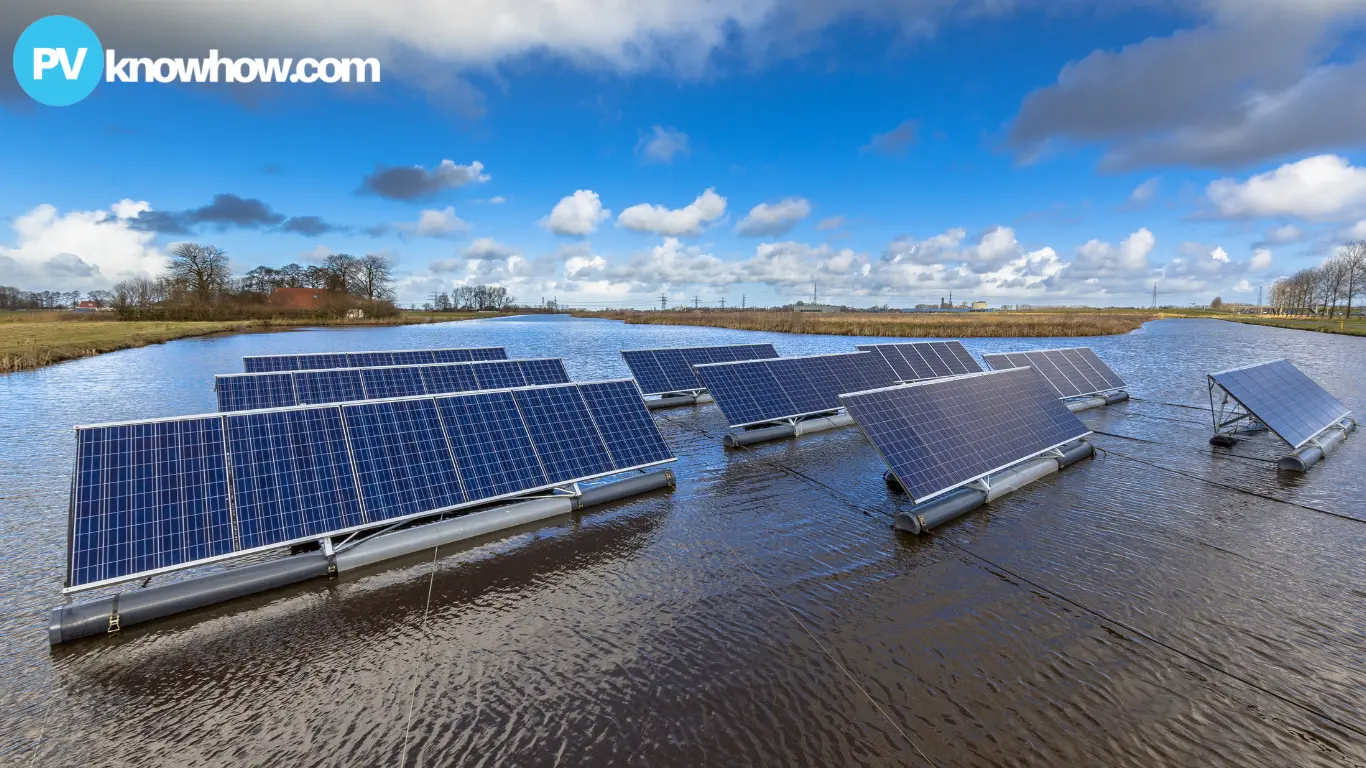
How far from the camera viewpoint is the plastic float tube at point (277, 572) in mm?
7242

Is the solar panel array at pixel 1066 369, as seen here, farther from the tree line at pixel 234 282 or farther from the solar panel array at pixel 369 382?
the tree line at pixel 234 282

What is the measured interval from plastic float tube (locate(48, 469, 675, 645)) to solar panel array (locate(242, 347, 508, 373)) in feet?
40.8

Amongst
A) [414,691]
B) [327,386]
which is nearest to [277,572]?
[414,691]

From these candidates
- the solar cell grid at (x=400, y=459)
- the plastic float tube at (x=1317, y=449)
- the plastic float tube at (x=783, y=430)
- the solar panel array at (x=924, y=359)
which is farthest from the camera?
the solar panel array at (x=924, y=359)

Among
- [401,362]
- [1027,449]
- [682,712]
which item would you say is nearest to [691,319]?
[401,362]

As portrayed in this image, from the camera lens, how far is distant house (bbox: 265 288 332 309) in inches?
3880

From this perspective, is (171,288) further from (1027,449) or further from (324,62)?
(1027,449)

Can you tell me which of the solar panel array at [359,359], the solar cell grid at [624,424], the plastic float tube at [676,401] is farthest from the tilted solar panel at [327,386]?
the plastic float tube at [676,401]

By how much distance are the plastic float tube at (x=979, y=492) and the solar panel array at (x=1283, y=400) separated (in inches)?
193

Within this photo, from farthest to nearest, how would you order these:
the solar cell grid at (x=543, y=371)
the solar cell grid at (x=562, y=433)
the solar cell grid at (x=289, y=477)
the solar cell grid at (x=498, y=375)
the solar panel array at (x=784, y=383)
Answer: the solar cell grid at (x=543, y=371)
the solar cell grid at (x=498, y=375)
the solar panel array at (x=784, y=383)
the solar cell grid at (x=562, y=433)
the solar cell grid at (x=289, y=477)

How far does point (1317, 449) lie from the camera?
15.6 meters

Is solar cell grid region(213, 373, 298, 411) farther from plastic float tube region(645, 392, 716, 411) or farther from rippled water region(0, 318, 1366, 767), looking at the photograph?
plastic float tube region(645, 392, 716, 411)

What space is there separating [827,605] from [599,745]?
4134 millimetres

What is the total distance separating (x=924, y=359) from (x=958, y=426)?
13.9 meters
